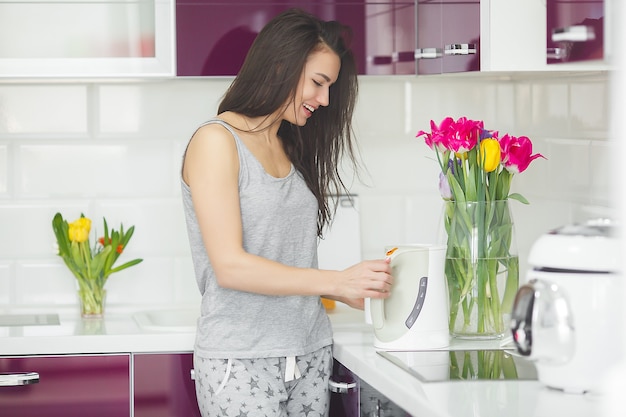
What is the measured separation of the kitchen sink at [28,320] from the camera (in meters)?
2.59

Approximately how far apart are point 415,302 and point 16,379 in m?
0.95

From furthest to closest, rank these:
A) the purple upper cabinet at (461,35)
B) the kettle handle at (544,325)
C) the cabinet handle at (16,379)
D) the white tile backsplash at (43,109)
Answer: the white tile backsplash at (43,109)
the cabinet handle at (16,379)
the purple upper cabinet at (461,35)
the kettle handle at (544,325)

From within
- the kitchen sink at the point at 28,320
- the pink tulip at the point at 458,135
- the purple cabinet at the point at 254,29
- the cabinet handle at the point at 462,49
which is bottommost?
the kitchen sink at the point at 28,320

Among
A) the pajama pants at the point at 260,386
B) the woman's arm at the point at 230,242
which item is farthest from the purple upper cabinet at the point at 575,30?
the pajama pants at the point at 260,386

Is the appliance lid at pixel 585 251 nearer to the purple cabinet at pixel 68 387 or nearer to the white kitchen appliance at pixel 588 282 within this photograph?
the white kitchen appliance at pixel 588 282

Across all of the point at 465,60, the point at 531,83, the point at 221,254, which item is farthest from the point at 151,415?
the point at 531,83

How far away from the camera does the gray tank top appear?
207 centimetres

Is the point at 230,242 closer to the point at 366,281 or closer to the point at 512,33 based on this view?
the point at 366,281

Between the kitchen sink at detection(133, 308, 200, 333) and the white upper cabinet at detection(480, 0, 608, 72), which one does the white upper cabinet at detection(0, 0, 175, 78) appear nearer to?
the kitchen sink at detection(133, 308, 200, 333)

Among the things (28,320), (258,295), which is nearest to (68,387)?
(28,320)

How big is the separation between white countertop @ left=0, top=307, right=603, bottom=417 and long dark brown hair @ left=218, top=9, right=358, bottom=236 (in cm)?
37

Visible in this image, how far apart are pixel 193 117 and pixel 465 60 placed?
0.95 m

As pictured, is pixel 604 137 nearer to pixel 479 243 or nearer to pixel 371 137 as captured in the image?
pixel 479 243

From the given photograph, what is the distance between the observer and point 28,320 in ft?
8.71
